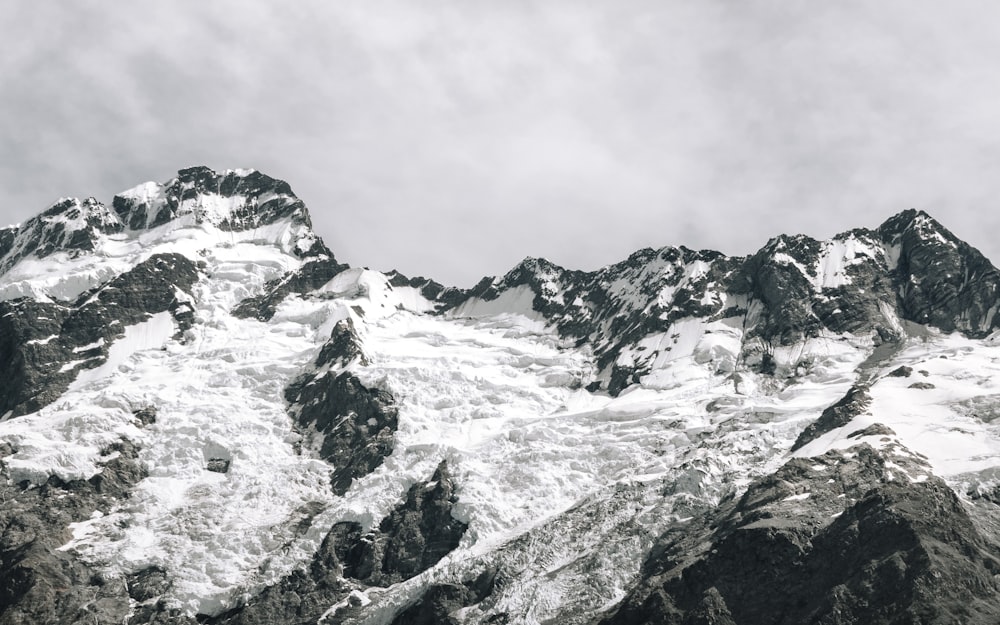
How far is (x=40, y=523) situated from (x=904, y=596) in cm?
13788

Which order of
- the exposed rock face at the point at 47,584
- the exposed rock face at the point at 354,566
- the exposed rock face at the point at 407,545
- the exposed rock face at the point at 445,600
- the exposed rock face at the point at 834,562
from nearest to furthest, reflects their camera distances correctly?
the exposed rock face at the point at 834,562, the exposed rock face at the point at 445,600, the exposed rock face at the point at 47,584, the exposed rock face at the point at 354,566, the exposed rock face at the point at 407,545

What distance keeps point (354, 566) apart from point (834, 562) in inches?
3144

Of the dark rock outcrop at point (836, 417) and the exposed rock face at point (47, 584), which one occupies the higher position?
the dark rock outcrop at point (836, 417)

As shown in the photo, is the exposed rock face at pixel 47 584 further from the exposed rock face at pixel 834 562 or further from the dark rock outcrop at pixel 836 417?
the dark rock outcrop at pixel 836 417

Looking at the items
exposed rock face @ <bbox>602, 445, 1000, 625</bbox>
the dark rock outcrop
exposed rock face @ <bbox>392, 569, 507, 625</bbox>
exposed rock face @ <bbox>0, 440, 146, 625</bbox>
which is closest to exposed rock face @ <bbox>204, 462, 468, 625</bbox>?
exposed rock face @ <bbox>392, 569, 507, 625</bbox>

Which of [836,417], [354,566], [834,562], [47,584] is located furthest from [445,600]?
[836,417]

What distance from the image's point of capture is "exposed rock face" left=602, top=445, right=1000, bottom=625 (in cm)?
13738

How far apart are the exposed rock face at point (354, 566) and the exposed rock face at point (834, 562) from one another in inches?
1345

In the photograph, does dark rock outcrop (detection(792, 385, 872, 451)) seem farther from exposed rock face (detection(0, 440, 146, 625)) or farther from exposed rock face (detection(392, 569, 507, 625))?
exposed rock face (detection(0, 440, 146, 625))

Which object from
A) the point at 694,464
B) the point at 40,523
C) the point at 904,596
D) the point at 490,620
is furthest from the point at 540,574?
the point at 40,523

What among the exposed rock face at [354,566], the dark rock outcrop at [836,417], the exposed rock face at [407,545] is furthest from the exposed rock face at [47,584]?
the dark rock outcrop at [836,417]

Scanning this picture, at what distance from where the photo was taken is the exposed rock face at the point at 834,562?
451ft

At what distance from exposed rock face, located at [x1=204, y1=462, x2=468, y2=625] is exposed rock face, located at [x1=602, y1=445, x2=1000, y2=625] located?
34.2 metres

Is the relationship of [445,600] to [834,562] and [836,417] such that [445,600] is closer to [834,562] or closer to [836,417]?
[834,562]
